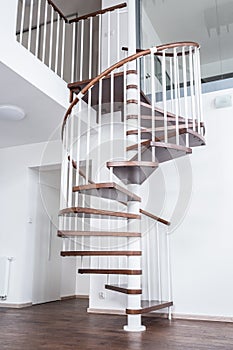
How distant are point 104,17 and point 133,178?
301 cm

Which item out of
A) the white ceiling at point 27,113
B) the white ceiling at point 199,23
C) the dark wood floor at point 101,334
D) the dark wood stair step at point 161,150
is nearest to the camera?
the dark wood floor at point 101,334

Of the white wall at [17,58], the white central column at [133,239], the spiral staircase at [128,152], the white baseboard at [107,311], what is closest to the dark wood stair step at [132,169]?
the spiral staircase at [128,152]

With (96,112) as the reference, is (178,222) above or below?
below

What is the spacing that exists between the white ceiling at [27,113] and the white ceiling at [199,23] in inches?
80.0

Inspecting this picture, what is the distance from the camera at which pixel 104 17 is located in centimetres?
524

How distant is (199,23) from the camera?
16.4 ft

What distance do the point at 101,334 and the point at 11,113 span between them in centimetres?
273

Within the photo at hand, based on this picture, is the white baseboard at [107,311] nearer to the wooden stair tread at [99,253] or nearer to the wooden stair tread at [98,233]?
the wooden stair tread at [99,253]

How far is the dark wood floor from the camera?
8.66 ft

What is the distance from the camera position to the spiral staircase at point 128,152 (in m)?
3.23

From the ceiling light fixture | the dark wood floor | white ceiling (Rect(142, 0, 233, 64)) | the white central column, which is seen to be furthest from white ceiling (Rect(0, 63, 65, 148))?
the dark wood floor

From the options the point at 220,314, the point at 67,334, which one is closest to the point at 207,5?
the point at 220,314

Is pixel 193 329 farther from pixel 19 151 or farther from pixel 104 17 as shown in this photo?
pixel 104 17

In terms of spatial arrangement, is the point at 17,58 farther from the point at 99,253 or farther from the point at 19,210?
the point at 19,210
